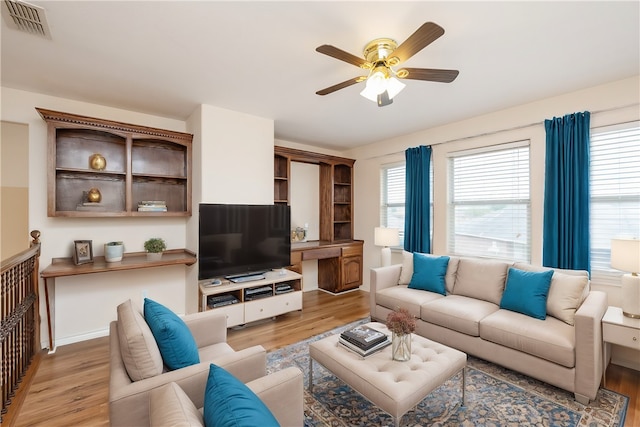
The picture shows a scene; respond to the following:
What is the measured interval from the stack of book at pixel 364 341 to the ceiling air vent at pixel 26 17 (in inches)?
115

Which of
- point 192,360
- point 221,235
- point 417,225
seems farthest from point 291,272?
point 192,360

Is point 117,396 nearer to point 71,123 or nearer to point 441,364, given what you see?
point 441,364

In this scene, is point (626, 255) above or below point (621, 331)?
above

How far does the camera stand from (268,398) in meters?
1.30

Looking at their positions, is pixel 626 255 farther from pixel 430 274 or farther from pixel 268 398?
pixel 268 398

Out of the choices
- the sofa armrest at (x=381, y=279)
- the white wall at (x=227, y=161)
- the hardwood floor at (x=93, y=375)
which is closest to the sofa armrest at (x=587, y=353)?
the hardwood floor at (x=93, y=375)

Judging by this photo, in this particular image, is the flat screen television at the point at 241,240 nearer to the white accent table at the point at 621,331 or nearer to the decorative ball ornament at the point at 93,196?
the decorative ball ornament at the point at 93,196

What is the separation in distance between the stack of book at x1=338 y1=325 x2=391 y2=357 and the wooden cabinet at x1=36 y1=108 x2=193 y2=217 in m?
2.46

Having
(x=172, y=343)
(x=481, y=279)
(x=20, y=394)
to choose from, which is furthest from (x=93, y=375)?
(x=481, y=279)

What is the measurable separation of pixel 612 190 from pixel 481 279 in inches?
57.5

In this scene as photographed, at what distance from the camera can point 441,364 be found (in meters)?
1.92

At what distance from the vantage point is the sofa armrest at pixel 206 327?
2.15 m

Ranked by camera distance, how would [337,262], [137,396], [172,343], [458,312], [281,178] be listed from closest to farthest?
[137,396], [172,343], [458,312], [281,178], [337,262]

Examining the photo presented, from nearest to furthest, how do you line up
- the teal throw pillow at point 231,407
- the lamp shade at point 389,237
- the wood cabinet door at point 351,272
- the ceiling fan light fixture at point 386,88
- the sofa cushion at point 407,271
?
the teal throw pillow at point 231,407, the ceiling fan light fixture at point 386,88, the sofa cushion at point 407,271, the lamp shade at point 389,237, the wood cabinet door at point 351,272
